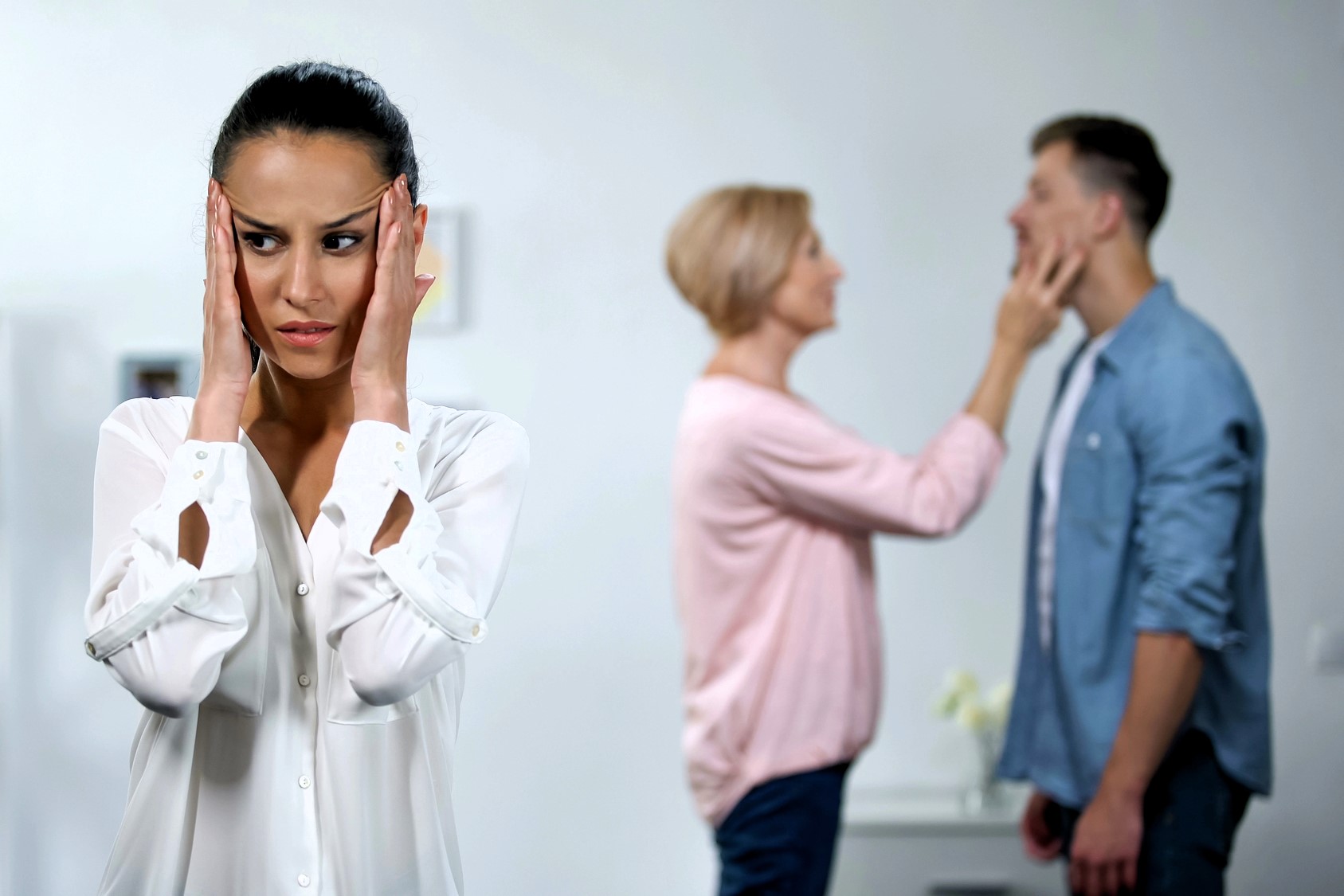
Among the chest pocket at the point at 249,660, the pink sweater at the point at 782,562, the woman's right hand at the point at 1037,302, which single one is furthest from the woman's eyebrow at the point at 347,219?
the woman's right hand at the point at 1037,302

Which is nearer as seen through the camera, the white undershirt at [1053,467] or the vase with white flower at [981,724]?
the white undershirt at [1053,467]

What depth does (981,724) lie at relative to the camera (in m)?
1.72

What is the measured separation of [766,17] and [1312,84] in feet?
2.81

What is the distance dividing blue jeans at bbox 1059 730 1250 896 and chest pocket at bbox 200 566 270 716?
100 centimetres

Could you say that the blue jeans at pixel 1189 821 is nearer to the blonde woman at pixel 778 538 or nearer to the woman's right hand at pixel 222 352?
the blonde woman at pixel 778 538

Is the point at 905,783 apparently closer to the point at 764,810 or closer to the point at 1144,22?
the point at 764,810

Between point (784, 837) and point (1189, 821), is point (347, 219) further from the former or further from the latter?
point (1189, 821)

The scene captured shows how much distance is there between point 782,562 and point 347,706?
Answer: 73cm

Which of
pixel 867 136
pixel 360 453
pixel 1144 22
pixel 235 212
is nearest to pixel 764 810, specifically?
pixel 360 453

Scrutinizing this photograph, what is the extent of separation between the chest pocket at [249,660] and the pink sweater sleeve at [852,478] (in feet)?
2.33

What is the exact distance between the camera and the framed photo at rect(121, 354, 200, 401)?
5.95 feet

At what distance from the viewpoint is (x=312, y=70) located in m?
0.75

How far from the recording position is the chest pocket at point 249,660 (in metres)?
0.74

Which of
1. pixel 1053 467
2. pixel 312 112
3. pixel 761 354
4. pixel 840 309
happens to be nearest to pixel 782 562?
pixel 761 354
